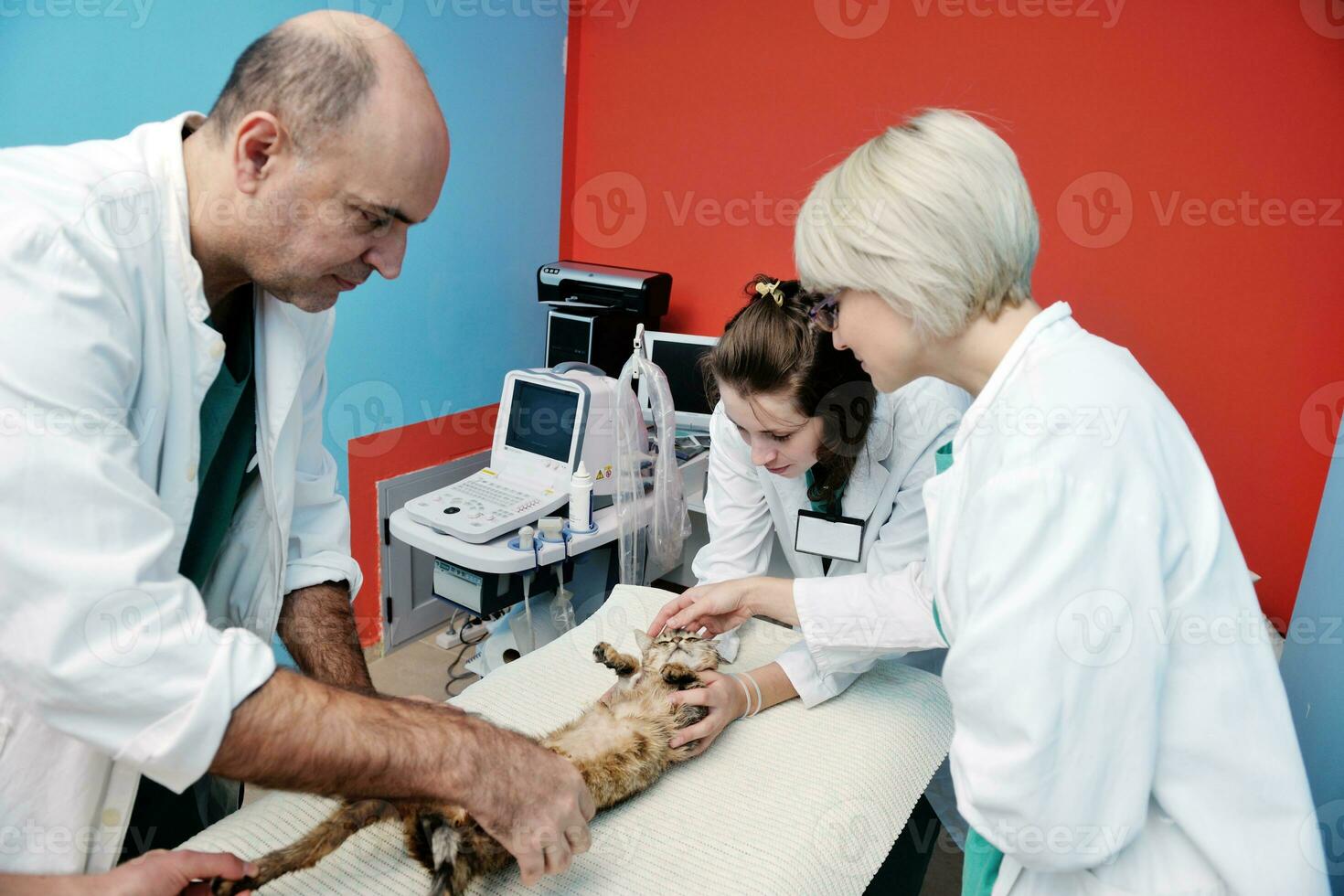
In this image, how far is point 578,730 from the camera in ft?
4.79

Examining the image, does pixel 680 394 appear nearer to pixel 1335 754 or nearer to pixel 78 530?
pixel 1335 754

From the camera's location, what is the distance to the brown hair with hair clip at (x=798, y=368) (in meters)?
1.61

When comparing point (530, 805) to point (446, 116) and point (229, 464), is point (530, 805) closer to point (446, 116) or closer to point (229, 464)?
point (229, 464)

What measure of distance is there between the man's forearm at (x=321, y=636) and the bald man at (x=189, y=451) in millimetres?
79

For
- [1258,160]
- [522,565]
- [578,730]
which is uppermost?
[1258,160]

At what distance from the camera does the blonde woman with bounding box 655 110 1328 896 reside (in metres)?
0.84

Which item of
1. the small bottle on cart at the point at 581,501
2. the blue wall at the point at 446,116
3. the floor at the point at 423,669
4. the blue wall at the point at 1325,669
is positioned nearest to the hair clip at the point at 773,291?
the small bottle on cart at the point at 581,501

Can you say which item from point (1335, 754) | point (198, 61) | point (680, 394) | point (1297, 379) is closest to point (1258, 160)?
point (1297, 379)

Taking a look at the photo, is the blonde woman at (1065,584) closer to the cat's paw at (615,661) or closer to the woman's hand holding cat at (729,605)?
the woman's hand holding cat at (729,605)

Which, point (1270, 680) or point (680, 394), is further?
point (680, 394)

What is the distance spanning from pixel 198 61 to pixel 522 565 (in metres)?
1.81

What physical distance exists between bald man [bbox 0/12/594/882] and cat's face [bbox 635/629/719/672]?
1.80 ft

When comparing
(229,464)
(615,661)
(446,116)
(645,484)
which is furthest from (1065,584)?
(446,116)

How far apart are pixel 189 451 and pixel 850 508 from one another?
1299mm
